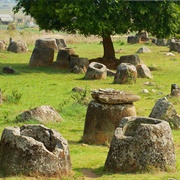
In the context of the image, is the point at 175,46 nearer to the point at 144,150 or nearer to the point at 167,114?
the point at 167,114

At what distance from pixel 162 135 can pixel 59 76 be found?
64.2 ft

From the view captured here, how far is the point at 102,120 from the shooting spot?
14773 millimetres

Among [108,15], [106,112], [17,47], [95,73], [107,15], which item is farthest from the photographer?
[17,47]

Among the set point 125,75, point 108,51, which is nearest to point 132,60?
point 108,51

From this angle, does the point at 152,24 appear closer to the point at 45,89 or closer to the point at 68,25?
the point at 68,25

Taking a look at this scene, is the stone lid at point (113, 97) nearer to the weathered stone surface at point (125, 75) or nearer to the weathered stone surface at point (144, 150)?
the weathered stone surface at point (144, 150)

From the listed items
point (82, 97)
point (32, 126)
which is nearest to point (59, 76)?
point (82, 97)

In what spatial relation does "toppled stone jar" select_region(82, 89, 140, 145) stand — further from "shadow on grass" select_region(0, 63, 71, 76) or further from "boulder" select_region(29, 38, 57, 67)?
"boulder" select_region(29, 38, 57, 67)

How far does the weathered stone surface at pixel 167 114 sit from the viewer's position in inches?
677

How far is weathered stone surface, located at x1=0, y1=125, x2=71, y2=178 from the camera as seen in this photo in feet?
35.9

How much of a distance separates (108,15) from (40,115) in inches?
632

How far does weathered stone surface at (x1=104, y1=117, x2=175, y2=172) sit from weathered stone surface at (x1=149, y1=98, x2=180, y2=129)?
5.40 meters

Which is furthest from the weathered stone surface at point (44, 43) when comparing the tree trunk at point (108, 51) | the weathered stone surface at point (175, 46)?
the weathered stone surface at point (175, 46)

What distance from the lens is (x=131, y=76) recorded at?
28078 millimetres
